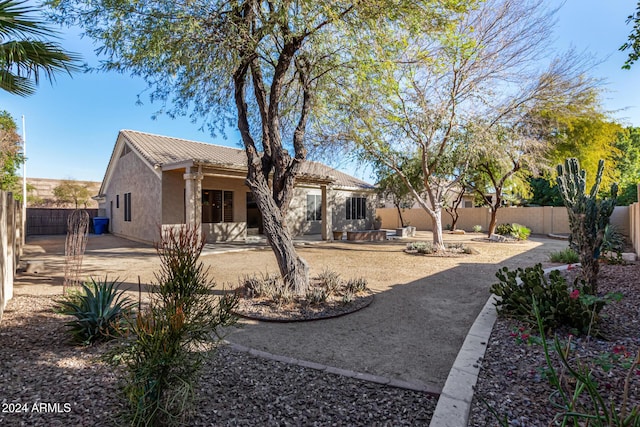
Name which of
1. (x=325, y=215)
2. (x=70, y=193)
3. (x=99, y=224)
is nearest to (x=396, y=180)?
(x=325, y=215)

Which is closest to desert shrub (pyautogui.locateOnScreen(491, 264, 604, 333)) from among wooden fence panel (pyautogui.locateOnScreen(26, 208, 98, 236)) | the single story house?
the single story house

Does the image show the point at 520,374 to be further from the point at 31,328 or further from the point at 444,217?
the point at 444,217

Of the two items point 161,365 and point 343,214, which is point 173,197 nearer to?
point 343,214

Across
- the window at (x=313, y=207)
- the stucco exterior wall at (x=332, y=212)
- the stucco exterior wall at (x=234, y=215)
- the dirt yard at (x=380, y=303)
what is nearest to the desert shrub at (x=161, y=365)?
the dirt yard at (x=380, y=303)

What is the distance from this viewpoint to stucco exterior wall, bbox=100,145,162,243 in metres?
14.7

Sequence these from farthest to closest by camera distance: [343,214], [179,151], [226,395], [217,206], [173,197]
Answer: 1. [343,214]
2. [179,151]
3. [217,206]
4. [173,197]
5. [226,395]

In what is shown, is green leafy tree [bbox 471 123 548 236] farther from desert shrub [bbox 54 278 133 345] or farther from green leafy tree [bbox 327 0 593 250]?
desert shrub [bbox 54 278 133 345]

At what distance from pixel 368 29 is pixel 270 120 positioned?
2.46 m

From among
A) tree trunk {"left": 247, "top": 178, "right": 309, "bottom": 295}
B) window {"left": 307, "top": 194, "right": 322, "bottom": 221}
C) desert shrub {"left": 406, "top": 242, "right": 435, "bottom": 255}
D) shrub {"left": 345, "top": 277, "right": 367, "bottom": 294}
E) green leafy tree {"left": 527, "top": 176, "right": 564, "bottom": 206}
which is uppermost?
green leafy tree {"left": 527, "top": 176, "right": 564, "bottom": 206}

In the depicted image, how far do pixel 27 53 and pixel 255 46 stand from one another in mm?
3324

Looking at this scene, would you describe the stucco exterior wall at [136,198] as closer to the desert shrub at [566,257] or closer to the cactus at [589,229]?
the cactus at [589,229]

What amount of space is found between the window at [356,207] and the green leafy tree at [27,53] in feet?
59.7

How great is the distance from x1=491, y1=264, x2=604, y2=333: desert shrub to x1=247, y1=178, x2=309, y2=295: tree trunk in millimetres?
3298

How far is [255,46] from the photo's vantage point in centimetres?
612
